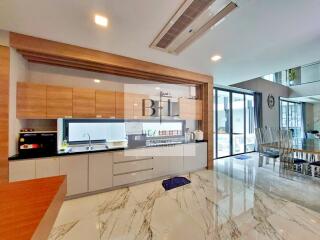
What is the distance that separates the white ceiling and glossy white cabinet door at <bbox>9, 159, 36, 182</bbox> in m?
1.86

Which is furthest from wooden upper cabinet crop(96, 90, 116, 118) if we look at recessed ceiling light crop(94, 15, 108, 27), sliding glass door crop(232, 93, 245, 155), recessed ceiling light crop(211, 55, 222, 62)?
sliding glass door crop(232, 93, 245, 155)

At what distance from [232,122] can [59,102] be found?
556 centimetres

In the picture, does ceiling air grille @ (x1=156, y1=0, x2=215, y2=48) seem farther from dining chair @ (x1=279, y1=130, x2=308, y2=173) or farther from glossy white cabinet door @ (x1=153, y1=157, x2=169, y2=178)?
dining chair @ (x1=279, y1=130, x2=308, y2=173)

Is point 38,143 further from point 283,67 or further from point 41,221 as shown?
point 283,67

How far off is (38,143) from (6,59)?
1.29m

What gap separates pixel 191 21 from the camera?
6.60ft

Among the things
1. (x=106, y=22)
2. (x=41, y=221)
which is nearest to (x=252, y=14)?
(x=106, y=22)

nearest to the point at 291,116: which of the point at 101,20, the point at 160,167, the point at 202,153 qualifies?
the point at 202,153

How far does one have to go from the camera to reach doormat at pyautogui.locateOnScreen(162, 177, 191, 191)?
336 cm

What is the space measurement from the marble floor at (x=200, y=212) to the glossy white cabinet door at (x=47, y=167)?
22.1 inches

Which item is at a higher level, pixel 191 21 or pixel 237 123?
pixel 191 21

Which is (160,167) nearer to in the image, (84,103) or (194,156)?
(194,156)

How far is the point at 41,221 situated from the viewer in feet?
2.31

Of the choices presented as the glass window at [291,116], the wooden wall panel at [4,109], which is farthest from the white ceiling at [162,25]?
the glass window at [291,116]
